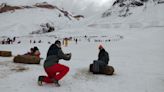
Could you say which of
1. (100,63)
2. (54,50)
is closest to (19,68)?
(100,63)

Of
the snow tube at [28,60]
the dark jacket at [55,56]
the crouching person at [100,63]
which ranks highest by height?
the dark jacket at [55,56]

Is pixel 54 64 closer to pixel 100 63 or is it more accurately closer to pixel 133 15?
pixel 100 63

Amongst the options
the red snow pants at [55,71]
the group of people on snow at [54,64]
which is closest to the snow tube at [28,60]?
the group of people on snow at [54,64]

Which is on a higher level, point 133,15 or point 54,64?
point 133,15

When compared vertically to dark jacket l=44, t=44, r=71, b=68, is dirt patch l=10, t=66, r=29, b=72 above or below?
below

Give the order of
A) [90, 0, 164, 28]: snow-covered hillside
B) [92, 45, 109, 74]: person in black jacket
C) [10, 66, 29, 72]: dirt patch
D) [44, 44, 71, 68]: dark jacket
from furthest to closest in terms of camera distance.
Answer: [90, 0, 164, 28]: snow-covered hillside → [10, 66, 29, 72]: dirt patch → [92, 45, 109, 74]: person in black jacket → [44, 44, 71, 68]: dark jacket

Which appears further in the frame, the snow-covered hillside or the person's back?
the snow-covered hillside

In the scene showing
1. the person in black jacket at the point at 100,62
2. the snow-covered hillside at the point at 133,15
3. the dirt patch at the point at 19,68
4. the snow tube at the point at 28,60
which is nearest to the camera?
the person in black jacket at the point at 100,62

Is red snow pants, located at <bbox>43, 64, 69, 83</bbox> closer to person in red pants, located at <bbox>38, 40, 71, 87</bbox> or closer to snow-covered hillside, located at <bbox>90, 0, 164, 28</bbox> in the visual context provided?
person in red pants, located at <bbox>38, 40, 71, 87</bbox>

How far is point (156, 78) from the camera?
13031 millimetres

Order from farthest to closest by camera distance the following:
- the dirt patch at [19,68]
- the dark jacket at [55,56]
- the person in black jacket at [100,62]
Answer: the dirt patch at [19,68] < the person in black jacket at [100,62] < the dark jacket at [55,56]

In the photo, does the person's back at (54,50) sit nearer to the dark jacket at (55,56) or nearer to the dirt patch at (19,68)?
the dark jacket at (55,56)

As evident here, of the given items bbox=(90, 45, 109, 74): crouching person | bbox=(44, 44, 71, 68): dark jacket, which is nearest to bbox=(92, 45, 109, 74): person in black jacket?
bbox=(90, 45, 109, 74): crouching person

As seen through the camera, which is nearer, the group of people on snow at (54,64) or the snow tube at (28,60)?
the group of people on snow at (54,64)
